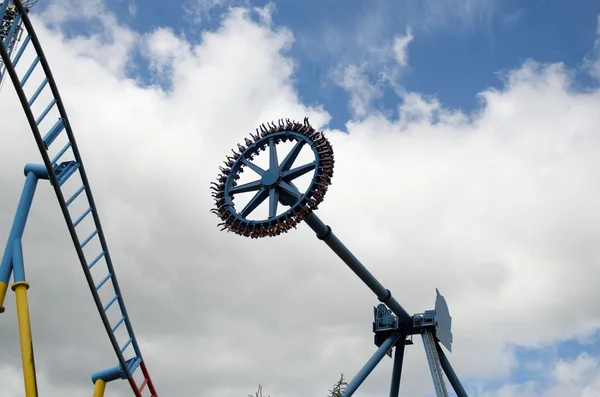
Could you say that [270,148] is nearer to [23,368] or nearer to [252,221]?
[252,221]

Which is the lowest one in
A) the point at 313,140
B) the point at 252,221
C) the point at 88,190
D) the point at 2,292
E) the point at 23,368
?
the point at 23,368

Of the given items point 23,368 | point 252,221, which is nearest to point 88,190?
point 23,368

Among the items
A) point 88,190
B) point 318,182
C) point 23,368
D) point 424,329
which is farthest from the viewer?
point 424,329

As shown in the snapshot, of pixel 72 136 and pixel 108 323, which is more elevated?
pixel 72 136

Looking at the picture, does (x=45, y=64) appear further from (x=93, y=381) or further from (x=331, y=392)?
(x=331, y=392)

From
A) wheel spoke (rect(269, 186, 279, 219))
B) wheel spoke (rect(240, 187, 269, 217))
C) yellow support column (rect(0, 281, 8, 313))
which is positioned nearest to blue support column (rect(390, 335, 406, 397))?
wheel spoke (rect(240, 187, 269, 217))

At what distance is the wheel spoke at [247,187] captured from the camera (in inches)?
906

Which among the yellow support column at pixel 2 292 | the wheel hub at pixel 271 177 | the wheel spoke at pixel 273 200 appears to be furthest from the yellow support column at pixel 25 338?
the wheel hub at pixel 271 177

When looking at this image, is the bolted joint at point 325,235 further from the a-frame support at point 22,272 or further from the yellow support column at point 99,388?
the a-frame support at point 22,272

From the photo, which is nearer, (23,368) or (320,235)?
(23,368)

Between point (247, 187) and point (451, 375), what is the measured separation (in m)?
15.9

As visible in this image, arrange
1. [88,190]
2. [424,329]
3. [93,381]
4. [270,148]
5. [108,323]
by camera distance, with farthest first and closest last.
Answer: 1. [424,329]
2. [270,148]
3. [93,381]
4. [108,323]
5. [88,190]

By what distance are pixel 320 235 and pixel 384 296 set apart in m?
6.45

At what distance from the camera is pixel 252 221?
2208 cm
